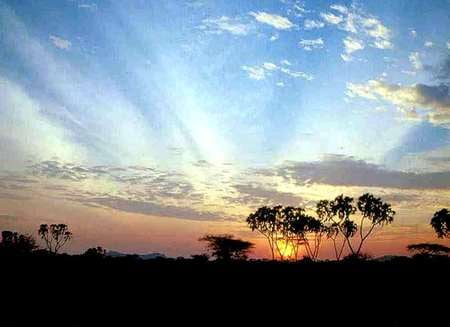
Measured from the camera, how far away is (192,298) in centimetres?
2055

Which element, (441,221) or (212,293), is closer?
(212,293)

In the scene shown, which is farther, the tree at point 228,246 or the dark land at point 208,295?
the tree at point 228,246

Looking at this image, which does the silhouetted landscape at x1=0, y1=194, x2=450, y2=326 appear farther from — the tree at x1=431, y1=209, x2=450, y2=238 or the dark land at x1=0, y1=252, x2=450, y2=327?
the tree at x1=431, y1=209, x2=450, y2=238

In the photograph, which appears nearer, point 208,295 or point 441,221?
point 208,295

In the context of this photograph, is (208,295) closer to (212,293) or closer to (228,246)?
(212,293)

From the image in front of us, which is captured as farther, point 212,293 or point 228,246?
point 228,246

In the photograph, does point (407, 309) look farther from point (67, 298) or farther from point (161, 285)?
point (67, 298)

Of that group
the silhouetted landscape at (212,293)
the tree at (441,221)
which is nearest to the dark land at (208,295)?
the silhouetted landscape at (212,293)

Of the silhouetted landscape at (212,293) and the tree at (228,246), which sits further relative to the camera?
the tree at (228,246)

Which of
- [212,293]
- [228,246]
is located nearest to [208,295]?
[212,293]

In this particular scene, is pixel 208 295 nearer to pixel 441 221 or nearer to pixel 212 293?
pixel 212 293

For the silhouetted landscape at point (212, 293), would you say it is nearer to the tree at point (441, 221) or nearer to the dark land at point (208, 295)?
the dark land at point (208, 295)

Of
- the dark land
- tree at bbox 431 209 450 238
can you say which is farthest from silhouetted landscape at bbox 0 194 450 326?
tree at bbox 431 209 450 238

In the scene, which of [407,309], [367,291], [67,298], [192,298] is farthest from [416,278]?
[67,298]
